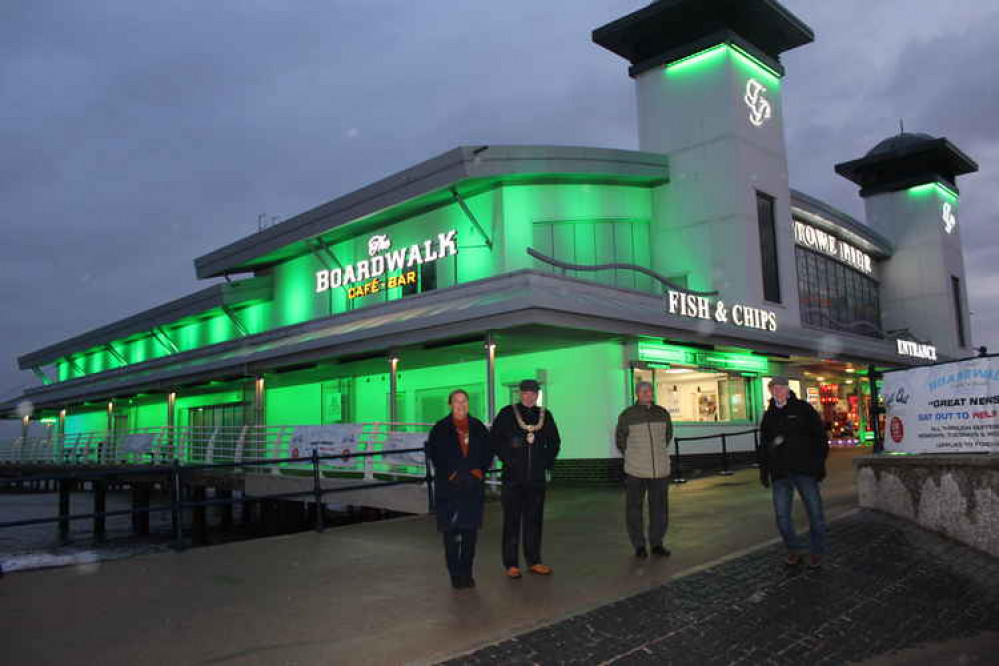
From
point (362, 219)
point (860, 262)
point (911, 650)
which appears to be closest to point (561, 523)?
point (911, 650)

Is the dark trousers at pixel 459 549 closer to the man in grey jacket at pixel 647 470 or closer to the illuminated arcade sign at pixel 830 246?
the man in grey jacket at pixel 647 470

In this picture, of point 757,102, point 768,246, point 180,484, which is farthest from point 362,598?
point 757,102

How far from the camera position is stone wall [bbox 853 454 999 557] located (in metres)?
8.18

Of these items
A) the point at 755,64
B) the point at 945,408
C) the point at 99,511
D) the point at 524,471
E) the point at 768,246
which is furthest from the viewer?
the point at 755,64

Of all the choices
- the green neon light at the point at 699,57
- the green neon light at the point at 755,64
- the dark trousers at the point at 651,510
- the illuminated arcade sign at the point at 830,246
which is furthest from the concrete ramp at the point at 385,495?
the illuminated arcade sign at the point at 830,246

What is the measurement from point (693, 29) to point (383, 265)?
12057 millimetres

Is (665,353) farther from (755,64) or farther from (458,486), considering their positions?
(458,486)

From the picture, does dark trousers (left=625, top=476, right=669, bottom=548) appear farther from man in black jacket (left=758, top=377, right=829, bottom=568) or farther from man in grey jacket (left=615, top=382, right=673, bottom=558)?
man in black jacket (left=758, top=377, right=829, bottom=568)

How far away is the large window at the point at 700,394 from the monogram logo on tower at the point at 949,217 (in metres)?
23.5

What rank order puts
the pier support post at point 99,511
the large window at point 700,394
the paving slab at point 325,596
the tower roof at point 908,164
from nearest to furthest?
1. the paving slab at point 325,596
2. the large window at point 700,394
3. the pier support post at point 99,511
4. the tower roof at point 908,164

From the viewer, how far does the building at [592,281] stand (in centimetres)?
1834

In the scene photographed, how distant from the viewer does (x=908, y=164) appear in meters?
39.8

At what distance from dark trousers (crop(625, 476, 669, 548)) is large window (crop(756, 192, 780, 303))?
17259mm

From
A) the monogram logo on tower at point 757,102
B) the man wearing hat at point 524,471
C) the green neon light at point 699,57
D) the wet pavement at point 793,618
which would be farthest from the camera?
the monogram logo on tower at point 757,102
